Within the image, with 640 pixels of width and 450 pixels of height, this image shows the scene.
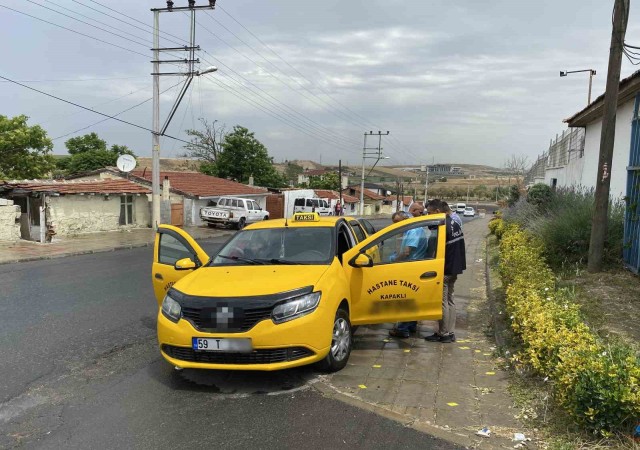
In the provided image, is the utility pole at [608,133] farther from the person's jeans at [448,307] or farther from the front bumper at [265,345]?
the front bumper at [265,345]

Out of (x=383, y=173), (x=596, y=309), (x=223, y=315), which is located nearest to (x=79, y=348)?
(x=223, y=315)

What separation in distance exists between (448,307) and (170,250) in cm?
358

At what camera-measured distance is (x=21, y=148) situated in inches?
1204

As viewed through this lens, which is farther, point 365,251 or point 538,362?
point 365,251

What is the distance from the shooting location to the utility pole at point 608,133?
7.62m

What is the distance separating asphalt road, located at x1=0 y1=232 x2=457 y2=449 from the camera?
11.6ft

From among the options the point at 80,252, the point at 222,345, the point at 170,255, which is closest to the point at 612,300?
the point at 222,345

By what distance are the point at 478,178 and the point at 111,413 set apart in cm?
15618

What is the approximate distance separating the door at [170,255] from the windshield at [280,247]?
1.38ft

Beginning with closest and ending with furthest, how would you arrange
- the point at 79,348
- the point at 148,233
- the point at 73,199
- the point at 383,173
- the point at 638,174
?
1. the point at 79,348
2. the point at 638,174
3. the point at 73,199
4. the point at 148,233
5. the point at 383,173

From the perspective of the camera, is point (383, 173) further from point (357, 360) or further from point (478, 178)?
point (357, 360)

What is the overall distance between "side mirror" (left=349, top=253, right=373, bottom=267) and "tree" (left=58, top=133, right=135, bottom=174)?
47.1m

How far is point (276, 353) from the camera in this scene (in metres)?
4.21

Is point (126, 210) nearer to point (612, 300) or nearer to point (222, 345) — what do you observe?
point (222, 345)
